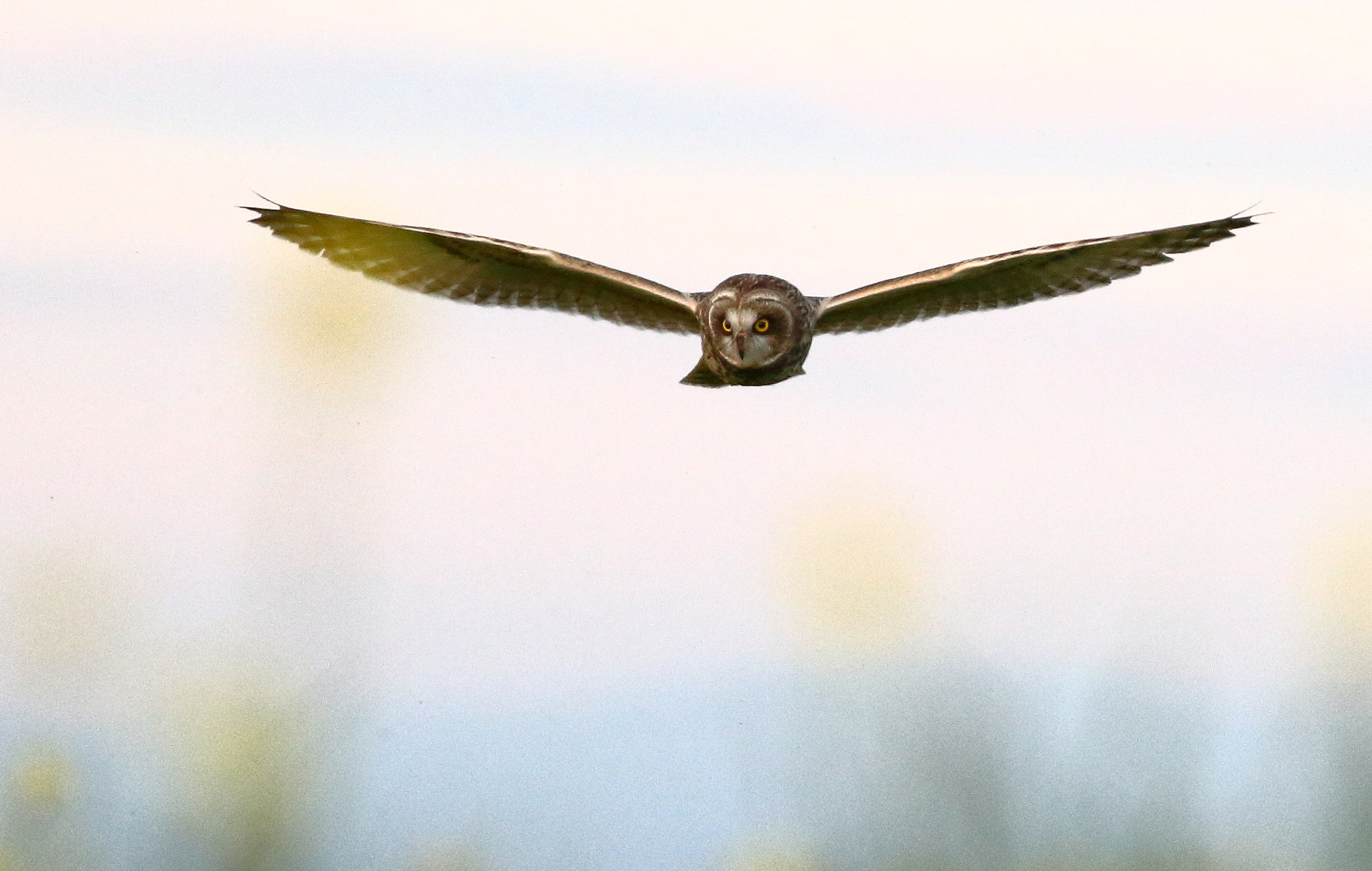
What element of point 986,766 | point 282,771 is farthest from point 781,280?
point 282,771

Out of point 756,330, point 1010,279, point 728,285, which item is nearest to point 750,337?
point 756,330

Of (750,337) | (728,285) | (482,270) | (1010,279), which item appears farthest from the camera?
(482,270)

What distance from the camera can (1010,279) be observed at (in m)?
11.6

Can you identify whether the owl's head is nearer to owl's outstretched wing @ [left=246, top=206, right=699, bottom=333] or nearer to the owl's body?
the owl's body

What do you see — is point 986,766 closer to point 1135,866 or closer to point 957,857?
point 957,857

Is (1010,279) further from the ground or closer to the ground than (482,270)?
closer to the ground

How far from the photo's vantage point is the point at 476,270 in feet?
38.8

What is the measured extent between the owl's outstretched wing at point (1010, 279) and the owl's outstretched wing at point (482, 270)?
3.80 feet

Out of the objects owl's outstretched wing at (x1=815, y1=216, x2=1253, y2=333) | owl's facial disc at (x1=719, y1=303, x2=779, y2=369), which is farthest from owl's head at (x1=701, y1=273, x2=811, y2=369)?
owl's outstretched wing at (x1=815, y1=216, x2=1253, y2=333)

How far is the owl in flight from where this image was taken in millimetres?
10859

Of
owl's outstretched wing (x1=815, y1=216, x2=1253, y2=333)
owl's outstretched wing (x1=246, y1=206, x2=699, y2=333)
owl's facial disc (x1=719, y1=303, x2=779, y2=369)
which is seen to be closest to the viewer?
owl's facial disc (x1=719, y1=303, x2=779, y2=369)

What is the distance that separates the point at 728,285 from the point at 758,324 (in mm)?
417

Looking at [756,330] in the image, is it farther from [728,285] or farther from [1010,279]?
[1010,279]

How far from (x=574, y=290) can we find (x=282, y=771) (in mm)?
5233
